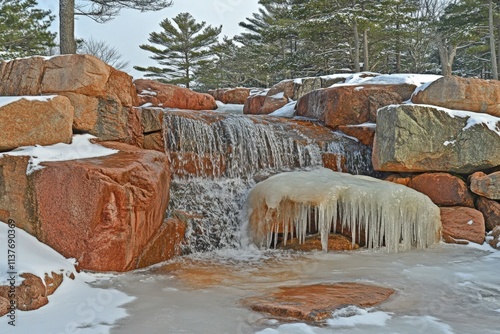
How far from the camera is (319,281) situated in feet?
13.0

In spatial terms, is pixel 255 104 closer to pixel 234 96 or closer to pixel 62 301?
pixel 234 96

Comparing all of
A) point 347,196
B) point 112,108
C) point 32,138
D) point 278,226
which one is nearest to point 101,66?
point 112,108

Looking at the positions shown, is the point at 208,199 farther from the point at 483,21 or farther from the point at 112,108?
the point at 483,21

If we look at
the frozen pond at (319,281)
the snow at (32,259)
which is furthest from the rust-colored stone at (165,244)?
→ the snow at (32,259)

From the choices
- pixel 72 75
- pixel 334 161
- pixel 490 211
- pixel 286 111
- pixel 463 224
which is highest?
pixel 286 111

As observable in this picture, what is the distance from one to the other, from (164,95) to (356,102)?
224 inches

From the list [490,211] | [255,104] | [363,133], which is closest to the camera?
[490,211]

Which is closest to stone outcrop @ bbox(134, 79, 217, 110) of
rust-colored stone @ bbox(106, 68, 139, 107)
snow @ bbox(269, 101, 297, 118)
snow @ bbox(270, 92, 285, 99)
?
snow @ bbox(270, 92, 285, 99)

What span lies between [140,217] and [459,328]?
10.4ft

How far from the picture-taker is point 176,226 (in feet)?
17.0

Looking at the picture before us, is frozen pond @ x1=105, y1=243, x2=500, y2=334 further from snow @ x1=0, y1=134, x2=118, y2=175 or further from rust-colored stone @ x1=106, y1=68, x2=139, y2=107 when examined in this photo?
rust-colored stone @ x1=106, y1=68, x2=139, y2=107

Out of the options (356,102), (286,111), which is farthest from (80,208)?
(286,111)

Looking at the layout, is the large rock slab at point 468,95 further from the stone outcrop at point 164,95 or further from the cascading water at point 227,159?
the stone outcrop at point 164,95

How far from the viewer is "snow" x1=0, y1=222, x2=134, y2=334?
9.02ft
